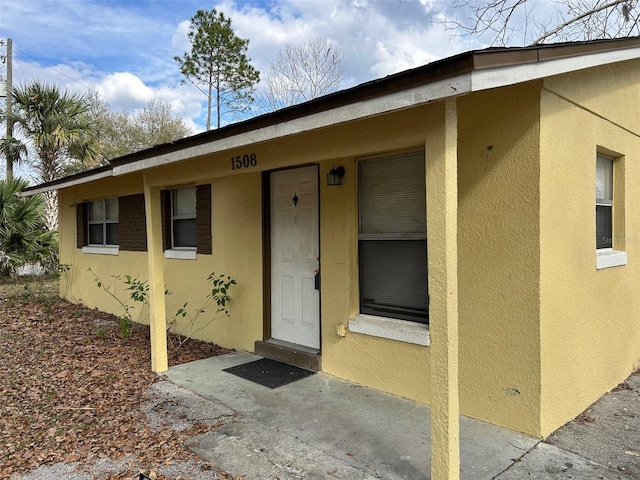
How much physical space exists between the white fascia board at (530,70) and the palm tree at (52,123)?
15.1 m

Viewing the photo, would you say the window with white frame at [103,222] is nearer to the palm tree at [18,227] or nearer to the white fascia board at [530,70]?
the palm tree at [18,227]

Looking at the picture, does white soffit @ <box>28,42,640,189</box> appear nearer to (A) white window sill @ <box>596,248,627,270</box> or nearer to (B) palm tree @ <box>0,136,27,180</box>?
(A) white window sill @ <box>596,248,627,270</box>

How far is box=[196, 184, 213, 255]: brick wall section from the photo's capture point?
22.1ft

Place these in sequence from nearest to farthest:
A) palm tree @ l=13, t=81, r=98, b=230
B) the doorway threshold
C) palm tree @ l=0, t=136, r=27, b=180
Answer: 1. the doorway threshold
2. palm tree @ l=13, t=81, r=98, b=230
3. palm tree @ l=0, t=136, r=27, b=180

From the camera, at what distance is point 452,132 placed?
2682 mm

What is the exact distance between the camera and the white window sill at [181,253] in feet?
23.1

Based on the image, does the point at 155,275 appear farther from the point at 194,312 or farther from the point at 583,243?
the point at 583,243

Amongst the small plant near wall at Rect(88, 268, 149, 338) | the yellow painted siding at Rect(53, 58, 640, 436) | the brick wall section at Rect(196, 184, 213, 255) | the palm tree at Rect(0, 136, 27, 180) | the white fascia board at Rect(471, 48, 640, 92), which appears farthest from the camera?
the palm tree at Rect(0, 136, 27, 180)

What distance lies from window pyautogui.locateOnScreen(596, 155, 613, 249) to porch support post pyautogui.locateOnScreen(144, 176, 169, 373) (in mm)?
4863

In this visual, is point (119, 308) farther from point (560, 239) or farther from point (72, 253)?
point (560, 239)

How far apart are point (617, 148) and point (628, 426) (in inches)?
107

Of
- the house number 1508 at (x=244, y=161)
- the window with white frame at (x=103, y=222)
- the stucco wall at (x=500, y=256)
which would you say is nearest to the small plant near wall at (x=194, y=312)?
the window with white frame at (x=103, y=222)

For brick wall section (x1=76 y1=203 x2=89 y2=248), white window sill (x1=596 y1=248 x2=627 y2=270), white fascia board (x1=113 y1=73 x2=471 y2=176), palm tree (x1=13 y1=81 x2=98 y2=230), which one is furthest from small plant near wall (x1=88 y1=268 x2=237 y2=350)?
palm tree (x1=13 y1=81 x2=98 y2=230)

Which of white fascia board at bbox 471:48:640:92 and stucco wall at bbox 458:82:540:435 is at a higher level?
white fascia board at bbox 471:48:640:92
